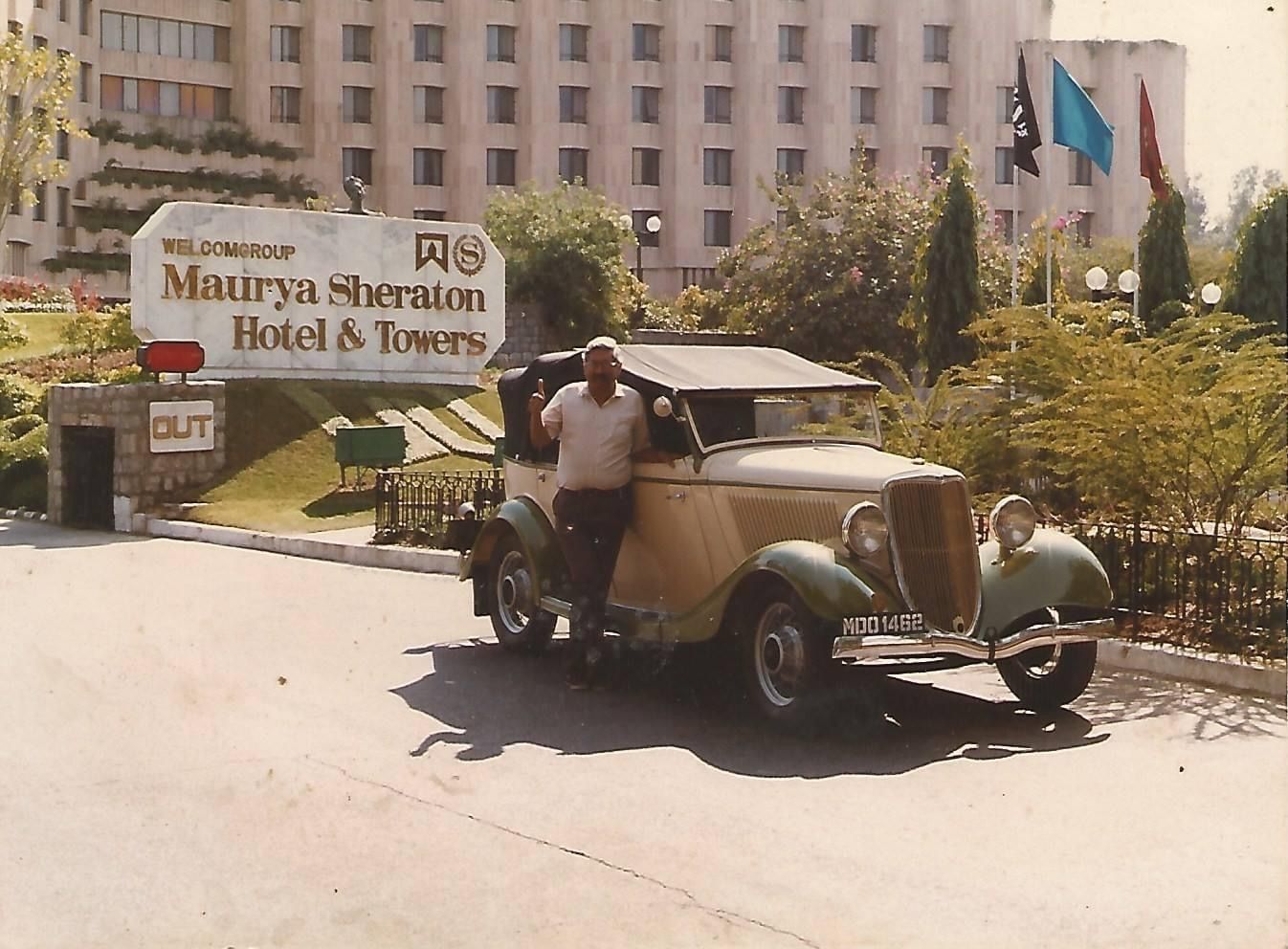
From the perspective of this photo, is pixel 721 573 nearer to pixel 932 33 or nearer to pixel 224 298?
pixel 224 298

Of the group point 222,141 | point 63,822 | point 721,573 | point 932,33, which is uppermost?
point 932,33

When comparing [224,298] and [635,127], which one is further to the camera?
[635,127]

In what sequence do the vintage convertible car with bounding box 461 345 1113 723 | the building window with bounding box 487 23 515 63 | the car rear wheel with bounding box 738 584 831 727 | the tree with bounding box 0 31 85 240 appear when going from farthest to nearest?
the building window with bounding box 487 23 515 63, the tree with bounding box 0 31 85 240, the vintage convertible car with bounding box 461 345 1113 723, the car rear wheel with bounding box 738 584 831 727

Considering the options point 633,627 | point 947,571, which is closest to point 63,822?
point 633,627

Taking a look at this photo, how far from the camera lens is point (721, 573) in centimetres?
962

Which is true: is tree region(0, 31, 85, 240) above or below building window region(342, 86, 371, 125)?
below

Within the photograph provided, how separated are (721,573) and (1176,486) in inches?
172

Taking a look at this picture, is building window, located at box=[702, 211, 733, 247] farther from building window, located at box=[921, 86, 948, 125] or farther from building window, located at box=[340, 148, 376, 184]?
building window, located at box=[340, 148, 376, 184]

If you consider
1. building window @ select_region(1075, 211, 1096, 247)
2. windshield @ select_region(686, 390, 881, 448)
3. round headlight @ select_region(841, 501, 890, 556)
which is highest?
building window @ select_region(1075, 211, 1096, 247)

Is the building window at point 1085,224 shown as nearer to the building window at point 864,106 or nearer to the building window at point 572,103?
the building window at point 864,106

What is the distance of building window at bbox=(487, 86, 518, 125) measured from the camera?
70.0 metres

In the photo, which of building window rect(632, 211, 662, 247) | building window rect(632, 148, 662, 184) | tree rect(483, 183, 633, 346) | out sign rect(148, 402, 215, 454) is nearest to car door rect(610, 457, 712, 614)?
out sign rect(148, 402, 215, 454)

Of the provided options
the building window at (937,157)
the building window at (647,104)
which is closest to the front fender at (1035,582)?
the building window at (647,104)

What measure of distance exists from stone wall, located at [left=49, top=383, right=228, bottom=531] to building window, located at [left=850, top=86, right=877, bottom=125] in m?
52.2
